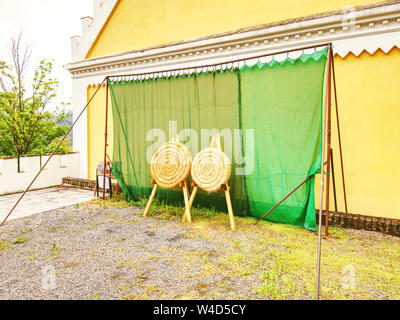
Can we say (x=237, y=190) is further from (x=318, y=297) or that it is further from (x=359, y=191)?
(x=318, y=297)

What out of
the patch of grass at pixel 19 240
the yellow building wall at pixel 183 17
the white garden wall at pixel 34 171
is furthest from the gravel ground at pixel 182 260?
the yellow building wall at pixel 183 17

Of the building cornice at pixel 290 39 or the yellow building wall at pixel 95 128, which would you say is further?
the yellow building wall at pixel 95 128

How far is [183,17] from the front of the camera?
679 cm

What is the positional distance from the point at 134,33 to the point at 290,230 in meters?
6.30

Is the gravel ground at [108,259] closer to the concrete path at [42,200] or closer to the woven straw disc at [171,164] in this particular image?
the concrete path at [42,200]

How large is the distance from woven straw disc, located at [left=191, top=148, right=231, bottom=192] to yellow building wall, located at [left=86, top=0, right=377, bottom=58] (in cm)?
297

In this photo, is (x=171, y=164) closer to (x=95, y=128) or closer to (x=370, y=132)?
(x=370, y=132)

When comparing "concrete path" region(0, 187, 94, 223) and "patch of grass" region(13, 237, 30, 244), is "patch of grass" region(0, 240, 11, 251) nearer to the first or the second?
"patch of grass" region(13, 237, 30, 244)

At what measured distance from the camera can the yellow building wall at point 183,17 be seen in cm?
548

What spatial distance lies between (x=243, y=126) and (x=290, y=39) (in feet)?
6.09

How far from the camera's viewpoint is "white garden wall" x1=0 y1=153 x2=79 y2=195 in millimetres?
7250

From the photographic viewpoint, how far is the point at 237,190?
17.1ft

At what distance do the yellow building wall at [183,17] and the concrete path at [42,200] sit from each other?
4004 millimetres
